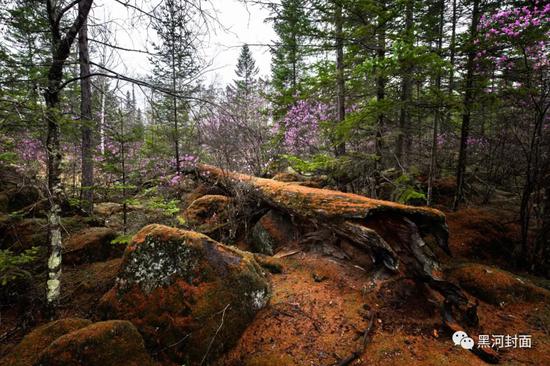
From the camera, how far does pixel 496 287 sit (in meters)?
4.21

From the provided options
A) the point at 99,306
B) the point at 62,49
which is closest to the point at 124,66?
the point at 62,49

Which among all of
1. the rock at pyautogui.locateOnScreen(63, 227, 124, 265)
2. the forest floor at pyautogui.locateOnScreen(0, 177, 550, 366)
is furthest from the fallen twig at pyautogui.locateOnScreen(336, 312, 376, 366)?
the rock at pyautogui.locateOnScreen(63, 227, 124, 265)

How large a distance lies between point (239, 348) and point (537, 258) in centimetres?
659

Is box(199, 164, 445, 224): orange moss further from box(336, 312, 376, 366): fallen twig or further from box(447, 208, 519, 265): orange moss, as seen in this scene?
box(447, 208, 519, 265): orange moss

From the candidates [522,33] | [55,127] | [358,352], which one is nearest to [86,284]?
→ [55,127]

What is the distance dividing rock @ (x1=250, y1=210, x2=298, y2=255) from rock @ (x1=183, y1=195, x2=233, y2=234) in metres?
1.03

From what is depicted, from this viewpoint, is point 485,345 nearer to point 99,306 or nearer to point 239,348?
point 239,348

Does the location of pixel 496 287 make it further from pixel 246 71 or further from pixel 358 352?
pixel 246 71

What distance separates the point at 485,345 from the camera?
3223 millimetres

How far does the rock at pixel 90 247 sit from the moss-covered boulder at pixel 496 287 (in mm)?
6869

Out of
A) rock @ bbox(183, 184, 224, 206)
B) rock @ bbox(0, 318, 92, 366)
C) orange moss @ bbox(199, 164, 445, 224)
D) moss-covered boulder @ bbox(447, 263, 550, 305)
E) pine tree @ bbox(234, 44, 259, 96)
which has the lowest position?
moss-covered boulder @ bbox(447, 263, 550, 305)

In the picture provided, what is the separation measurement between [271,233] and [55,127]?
4.56 meters

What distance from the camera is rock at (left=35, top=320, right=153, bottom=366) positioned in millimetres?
2455

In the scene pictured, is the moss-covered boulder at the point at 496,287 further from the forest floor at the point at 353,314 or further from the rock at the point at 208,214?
the rock at the point at 208,214
